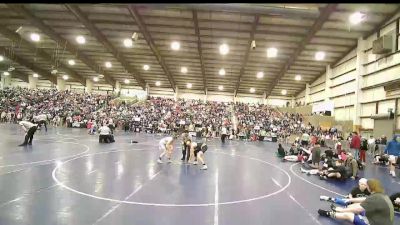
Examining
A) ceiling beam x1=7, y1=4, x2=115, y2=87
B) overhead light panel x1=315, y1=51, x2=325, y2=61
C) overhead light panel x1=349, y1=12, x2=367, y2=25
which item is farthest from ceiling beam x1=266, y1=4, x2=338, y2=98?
ceiling beam x1=7, y1=4, x2=115, y2=87

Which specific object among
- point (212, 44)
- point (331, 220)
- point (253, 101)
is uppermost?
point (212, 44)

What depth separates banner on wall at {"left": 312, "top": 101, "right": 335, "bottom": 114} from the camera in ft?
115

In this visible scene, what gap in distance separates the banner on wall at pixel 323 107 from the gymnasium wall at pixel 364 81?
1.50 ft

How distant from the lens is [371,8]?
21.4 metres

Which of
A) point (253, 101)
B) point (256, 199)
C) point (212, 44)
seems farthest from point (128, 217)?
point (253, 101)

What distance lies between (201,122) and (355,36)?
55.4ft

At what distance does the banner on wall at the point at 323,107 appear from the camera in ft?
115

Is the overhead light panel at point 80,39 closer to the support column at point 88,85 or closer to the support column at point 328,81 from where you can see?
the support column at point 88,85

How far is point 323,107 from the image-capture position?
36.2m

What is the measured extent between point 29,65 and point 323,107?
38.7 m

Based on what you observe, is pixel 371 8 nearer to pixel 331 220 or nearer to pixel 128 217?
pixel 331 220

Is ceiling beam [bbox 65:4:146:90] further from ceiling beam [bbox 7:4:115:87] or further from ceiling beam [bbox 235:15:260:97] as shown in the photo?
ceiling beam [bbox 235:15:260:97]

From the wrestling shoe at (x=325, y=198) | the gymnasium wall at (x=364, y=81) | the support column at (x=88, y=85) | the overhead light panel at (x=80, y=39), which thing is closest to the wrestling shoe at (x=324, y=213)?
the wrestling shoe at (x=325, y=198)

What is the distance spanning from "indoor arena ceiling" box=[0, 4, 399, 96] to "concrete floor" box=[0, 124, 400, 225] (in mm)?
8807
